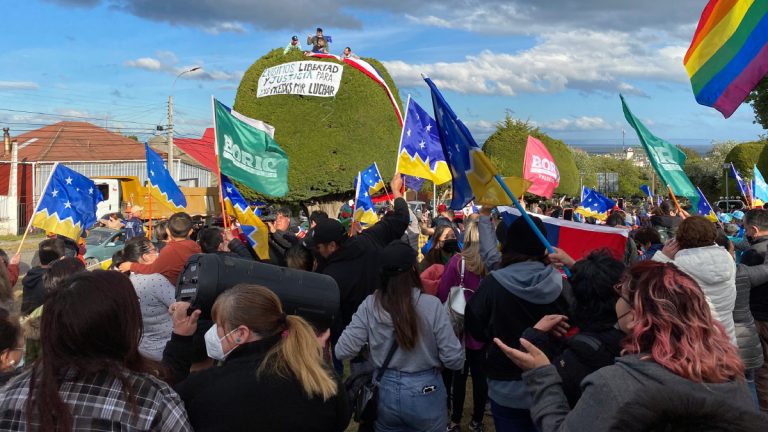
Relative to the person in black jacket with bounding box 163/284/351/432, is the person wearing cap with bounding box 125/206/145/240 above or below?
below

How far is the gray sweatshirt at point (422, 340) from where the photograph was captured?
3.68m

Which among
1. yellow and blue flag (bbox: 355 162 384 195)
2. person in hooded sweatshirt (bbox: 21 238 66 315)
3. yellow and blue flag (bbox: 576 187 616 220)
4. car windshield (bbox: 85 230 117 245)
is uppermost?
yellow and blue flag (bbox: 355 162 384 195)

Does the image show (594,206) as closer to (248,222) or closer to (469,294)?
(248,222)

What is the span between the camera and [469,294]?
5.02m

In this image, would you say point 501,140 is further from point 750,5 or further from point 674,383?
point 674,383

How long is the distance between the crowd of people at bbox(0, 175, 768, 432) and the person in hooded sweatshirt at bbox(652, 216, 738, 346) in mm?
10

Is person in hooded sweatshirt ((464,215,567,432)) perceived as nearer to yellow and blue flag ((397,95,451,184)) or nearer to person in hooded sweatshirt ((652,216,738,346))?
person in hooded sweatshirt ((652,216,738,346))

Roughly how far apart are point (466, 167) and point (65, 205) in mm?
6043

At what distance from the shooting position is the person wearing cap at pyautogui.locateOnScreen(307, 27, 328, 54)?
2412 centimetres

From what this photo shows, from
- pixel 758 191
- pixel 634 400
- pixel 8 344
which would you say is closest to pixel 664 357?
pixel 634 400

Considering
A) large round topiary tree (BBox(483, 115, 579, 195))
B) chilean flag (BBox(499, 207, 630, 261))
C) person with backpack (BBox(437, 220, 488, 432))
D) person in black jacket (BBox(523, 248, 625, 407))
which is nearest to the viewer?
person in black jacket (BBox(523, 248, 625, 407))

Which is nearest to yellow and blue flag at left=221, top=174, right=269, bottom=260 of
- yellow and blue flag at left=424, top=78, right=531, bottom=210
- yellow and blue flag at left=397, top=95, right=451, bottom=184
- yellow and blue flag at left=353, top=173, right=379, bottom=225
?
yellow and blue flag at left=424, top=78, right=531, bottom=210

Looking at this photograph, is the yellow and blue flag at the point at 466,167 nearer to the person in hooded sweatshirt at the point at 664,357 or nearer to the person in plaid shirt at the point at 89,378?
the person in hooded sweatshirt at the point at 664,357

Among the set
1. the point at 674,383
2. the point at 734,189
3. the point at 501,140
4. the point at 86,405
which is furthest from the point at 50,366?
the point at 734,189
